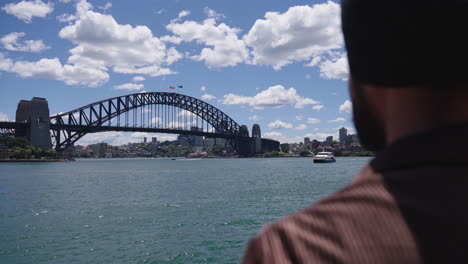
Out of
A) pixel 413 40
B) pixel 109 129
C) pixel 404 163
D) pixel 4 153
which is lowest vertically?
pixel 4 153

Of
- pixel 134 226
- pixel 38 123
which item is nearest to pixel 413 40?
pixel 134 226

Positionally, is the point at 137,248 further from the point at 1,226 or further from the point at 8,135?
the point at 8,135

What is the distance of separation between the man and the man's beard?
0.06 m

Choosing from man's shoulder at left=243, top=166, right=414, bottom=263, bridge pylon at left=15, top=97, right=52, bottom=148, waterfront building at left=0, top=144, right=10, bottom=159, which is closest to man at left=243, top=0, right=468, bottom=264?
man's shoulder at left=243, top=166, right=414, bottom=263

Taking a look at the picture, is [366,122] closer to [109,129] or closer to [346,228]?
[346,228]

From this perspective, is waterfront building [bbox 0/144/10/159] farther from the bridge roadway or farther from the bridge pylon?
the bridge roadway

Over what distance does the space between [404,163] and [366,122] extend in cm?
21

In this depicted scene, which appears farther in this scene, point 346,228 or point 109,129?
Result: point 109,129

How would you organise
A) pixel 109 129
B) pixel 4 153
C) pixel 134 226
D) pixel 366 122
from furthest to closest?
pixel 109 129 < pixel 4 153 < pixel 134 226 < pixel 366 122

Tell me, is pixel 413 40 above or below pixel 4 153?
above

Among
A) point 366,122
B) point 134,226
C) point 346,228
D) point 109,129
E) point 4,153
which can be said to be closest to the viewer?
point 346,228

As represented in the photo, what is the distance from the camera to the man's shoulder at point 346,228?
0.59m

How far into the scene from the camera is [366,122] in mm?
812

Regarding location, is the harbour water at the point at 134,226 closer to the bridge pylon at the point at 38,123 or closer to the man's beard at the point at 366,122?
the man's beard at the point at 366,122
